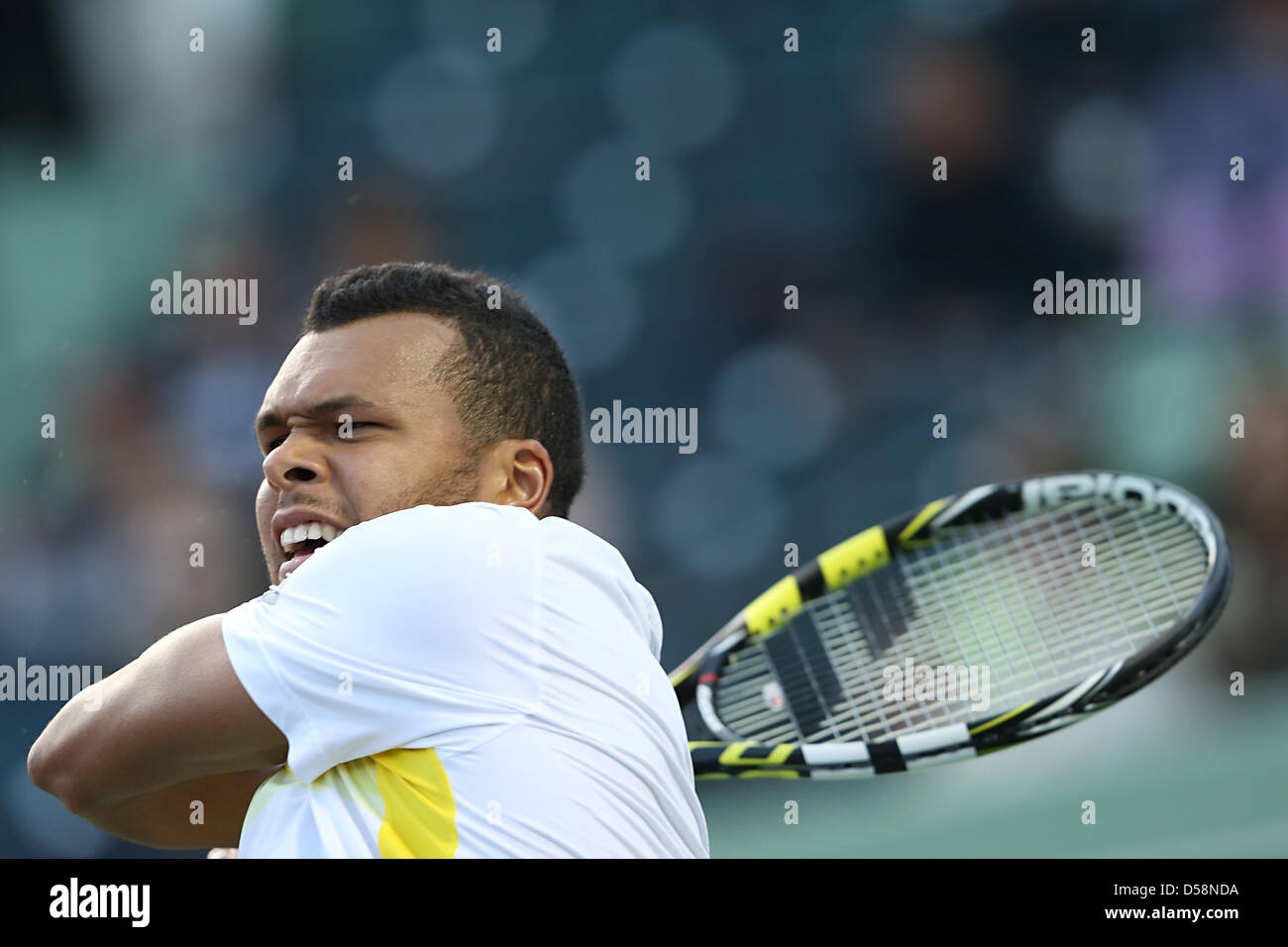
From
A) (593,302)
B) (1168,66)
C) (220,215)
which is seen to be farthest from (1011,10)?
(220,215)

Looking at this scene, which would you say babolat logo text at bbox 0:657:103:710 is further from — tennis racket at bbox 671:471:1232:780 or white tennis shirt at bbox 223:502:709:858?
white tennis shirt at bbox 223:502:709:858

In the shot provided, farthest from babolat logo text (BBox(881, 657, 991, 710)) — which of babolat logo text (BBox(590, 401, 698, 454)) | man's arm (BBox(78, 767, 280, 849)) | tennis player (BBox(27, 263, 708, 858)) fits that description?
babolat logo text (BBox(590, 401, 698, 454))

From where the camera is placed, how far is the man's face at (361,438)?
71.5 inches

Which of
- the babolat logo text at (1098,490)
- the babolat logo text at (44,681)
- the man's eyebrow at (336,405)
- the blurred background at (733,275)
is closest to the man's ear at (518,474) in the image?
the man's eyebrow at (336,405)

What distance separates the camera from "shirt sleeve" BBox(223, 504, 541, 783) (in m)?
1.47

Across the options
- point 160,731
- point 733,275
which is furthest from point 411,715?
point 733,275

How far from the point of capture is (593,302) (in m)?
4.68

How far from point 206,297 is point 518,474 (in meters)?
3.20

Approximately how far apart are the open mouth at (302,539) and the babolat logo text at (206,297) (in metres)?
2.94

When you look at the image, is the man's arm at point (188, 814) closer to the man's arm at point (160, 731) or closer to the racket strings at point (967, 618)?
the man's arm at point (160, 731)

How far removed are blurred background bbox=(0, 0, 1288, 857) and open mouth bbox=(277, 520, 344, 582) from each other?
227cm

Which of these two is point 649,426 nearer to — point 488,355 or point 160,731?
point 488,355
